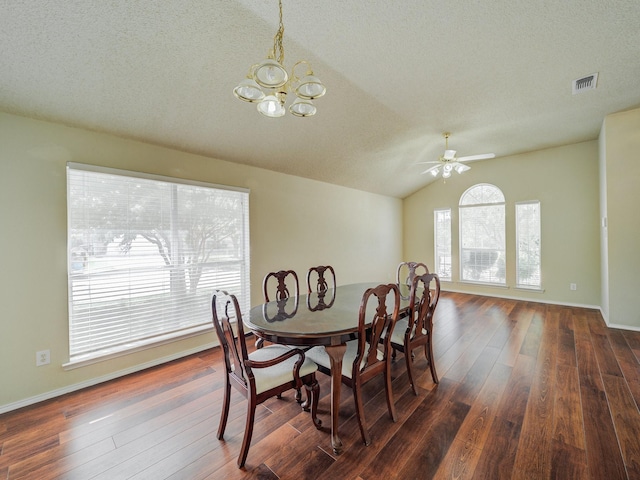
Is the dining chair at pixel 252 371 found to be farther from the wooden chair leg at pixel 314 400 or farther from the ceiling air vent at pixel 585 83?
the ceiling air vent at pixel 585 83

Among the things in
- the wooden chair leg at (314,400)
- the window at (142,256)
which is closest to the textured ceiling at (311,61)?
the window at (142,256)

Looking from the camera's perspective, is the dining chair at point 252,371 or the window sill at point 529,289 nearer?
the dining chair at point 252,371

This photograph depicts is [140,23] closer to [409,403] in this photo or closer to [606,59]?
[409,403]

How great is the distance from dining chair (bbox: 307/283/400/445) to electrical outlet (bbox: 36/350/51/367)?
90.9 inches

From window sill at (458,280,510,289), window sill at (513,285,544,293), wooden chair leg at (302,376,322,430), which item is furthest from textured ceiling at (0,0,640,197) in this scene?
window sill at (458,280,510,289)

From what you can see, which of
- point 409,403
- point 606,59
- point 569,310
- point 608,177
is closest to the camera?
point 409,403

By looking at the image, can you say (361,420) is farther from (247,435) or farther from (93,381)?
(93,381)

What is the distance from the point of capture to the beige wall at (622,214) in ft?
12.1

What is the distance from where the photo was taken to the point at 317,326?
1849 millimetres

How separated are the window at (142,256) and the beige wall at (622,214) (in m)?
5.22

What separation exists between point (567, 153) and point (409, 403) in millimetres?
5610

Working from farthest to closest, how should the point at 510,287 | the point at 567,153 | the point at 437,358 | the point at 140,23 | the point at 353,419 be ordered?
the point at 510,287 → the point at 567,153 → the point at 437,358 → the point at 353,419 → the point at 140,23

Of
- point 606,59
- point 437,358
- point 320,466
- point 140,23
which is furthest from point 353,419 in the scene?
point 606,59

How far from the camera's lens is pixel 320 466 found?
1.59 meters
